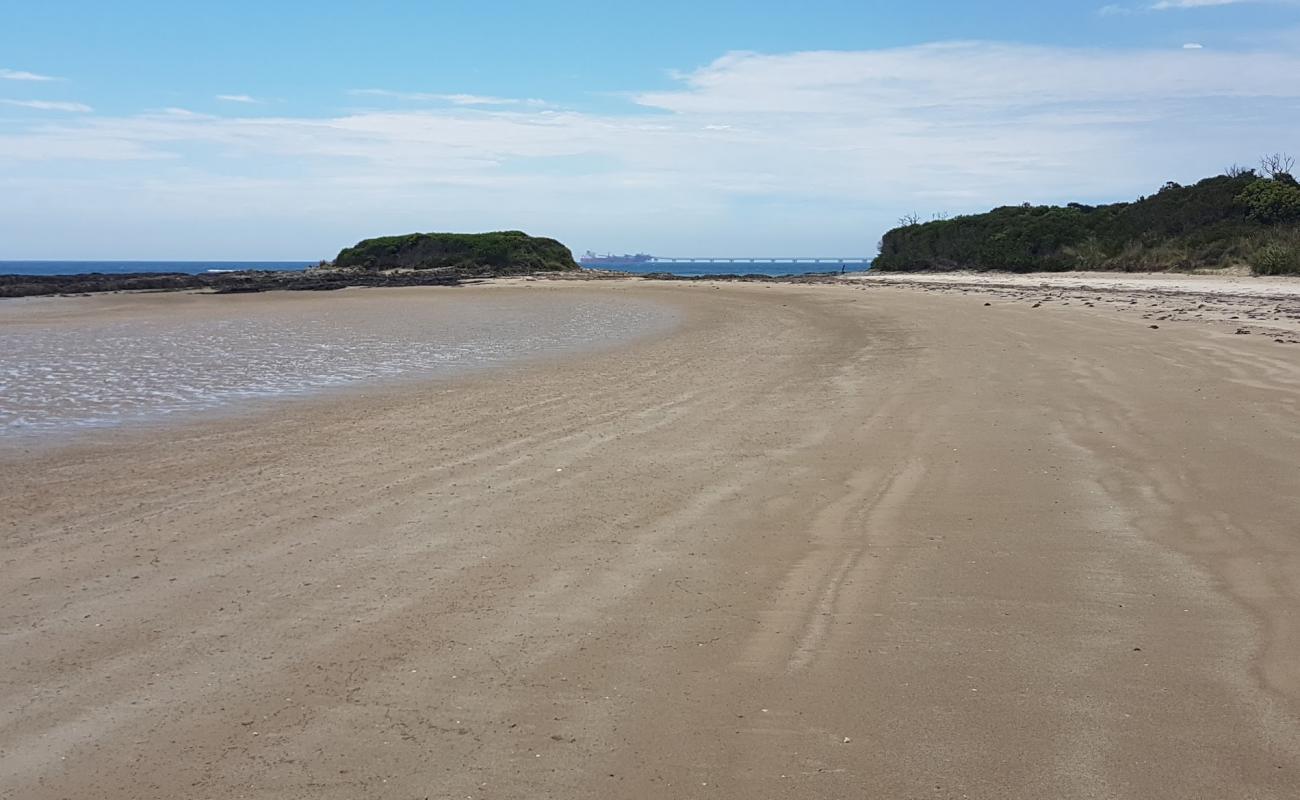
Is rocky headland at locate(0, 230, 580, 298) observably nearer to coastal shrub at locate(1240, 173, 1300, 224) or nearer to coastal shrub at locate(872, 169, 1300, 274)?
coastal shrub at locate(872, 169, 1300, 274)

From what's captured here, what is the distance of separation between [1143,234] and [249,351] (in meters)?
27.9

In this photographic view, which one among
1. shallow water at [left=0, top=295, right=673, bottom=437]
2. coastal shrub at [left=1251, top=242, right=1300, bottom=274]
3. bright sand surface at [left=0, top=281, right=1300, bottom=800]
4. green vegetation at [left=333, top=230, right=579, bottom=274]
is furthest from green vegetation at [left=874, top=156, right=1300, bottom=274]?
bright sand surface at [left=0, top=281, right=1300, bottom=800]

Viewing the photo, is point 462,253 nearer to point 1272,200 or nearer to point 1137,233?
point 1137,233

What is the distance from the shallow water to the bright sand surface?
2.21 metres

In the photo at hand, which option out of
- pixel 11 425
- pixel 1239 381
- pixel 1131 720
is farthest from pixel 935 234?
pixel 1131 720

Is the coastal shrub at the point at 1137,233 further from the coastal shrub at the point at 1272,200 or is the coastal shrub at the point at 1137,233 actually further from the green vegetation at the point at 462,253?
the green vegetation at the point at 462,253

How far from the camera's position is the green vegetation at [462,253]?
52031 mm

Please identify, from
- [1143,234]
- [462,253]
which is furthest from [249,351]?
[462,253]

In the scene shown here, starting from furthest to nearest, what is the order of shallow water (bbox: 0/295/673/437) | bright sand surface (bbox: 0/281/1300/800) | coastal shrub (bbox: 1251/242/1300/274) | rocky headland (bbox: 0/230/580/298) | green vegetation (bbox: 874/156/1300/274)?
rocky headland (bbox: 0/230/580/298)
green vegetation (bbox: 874/156/1300/274)
coastal shrub (bbox: 1251/242/1300/274)
shallow water (bbox: 0/295/673/437)
bright sand surface (bbox: 0/281/1300/800)

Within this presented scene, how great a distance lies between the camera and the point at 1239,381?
29.7 ft

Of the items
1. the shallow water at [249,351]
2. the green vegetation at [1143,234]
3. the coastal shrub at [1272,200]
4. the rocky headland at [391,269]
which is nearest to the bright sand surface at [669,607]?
the shallow water at [249,351]

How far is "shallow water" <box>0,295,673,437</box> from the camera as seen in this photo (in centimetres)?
1000

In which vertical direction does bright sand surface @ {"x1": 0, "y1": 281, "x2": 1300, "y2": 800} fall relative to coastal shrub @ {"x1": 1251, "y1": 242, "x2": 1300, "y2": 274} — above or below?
below

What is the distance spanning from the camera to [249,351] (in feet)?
49.9
